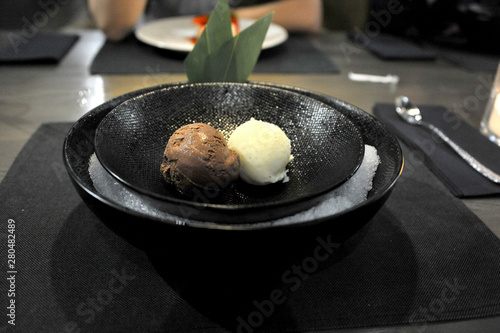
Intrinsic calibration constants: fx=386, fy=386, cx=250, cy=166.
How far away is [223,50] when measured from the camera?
2.85ft

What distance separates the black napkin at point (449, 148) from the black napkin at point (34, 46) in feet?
3.61

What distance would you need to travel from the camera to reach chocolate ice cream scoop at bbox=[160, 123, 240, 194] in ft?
1.90

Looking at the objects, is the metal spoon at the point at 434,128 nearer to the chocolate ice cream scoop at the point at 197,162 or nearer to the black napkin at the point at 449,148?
the black napkin at the point at 449,148

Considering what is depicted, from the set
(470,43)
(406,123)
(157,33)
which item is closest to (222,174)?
(406,123)

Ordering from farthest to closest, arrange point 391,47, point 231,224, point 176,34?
1. point 391,47
2. point 176,34
3. point 231,224

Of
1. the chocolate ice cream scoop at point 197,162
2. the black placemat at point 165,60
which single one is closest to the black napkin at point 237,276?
the chocolate ice cream scoop at point 197,162

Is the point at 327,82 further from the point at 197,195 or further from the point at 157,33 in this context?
the point at 197,195

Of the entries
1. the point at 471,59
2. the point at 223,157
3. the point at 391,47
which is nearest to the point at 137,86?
the point at 223,157

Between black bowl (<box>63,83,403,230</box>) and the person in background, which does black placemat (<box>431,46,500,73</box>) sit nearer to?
the person in background

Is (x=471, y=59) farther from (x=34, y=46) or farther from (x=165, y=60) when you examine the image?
(x=34, y=46)

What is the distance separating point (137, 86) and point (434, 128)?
0.85 metres

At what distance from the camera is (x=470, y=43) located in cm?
169

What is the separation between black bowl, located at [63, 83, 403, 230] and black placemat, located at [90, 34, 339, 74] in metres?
0.58

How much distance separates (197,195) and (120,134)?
0.52 ft
